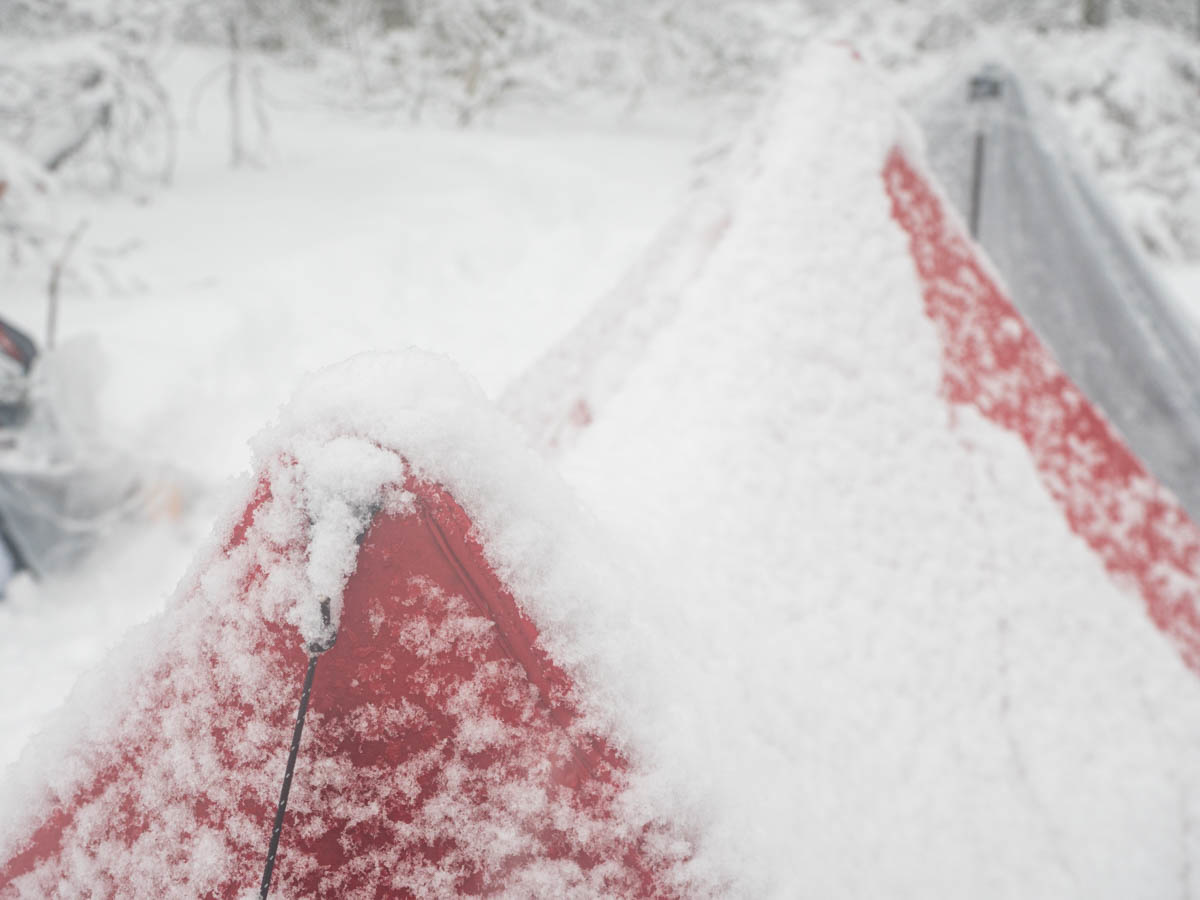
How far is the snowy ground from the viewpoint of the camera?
2.85m

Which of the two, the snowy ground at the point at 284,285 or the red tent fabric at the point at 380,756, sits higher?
the red tent fabric at the point at 380,756

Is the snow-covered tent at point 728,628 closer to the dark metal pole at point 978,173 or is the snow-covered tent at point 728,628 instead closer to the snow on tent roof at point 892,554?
the snow on tent roof at point 892,554

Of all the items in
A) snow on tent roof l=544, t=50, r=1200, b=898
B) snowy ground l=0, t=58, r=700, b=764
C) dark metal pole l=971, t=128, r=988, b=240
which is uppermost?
dark metal pole l=971, t=128, r=988, b=240

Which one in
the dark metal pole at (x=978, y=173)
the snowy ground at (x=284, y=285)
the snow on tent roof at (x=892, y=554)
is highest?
the dark metal pole at (x=978, y=173)

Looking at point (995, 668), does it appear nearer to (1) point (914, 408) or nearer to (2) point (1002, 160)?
(1) point (914, 408)

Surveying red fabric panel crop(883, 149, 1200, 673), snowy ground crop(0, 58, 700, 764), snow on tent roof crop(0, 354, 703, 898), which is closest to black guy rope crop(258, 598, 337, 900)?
snow on tent roof crop(0, 354, 703, 898)

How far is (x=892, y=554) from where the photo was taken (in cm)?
97

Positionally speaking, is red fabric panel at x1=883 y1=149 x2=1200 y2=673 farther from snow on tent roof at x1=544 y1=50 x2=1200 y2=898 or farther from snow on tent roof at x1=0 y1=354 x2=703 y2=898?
snow on tent roof at x1=0 y1=354 x2=703 y2=898

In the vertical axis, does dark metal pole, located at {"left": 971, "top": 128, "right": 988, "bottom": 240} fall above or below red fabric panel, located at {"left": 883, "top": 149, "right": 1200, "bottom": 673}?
above

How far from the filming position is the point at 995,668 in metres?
0.95

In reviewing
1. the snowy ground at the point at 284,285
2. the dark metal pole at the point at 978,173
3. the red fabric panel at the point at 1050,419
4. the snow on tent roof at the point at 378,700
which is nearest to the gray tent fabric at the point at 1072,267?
the dark metal pole at the point at 978,173

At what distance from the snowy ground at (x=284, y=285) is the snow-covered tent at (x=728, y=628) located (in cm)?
161

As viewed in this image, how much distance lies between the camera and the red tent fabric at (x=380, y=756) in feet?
1.74

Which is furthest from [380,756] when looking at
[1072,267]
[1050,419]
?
[1072,267]
